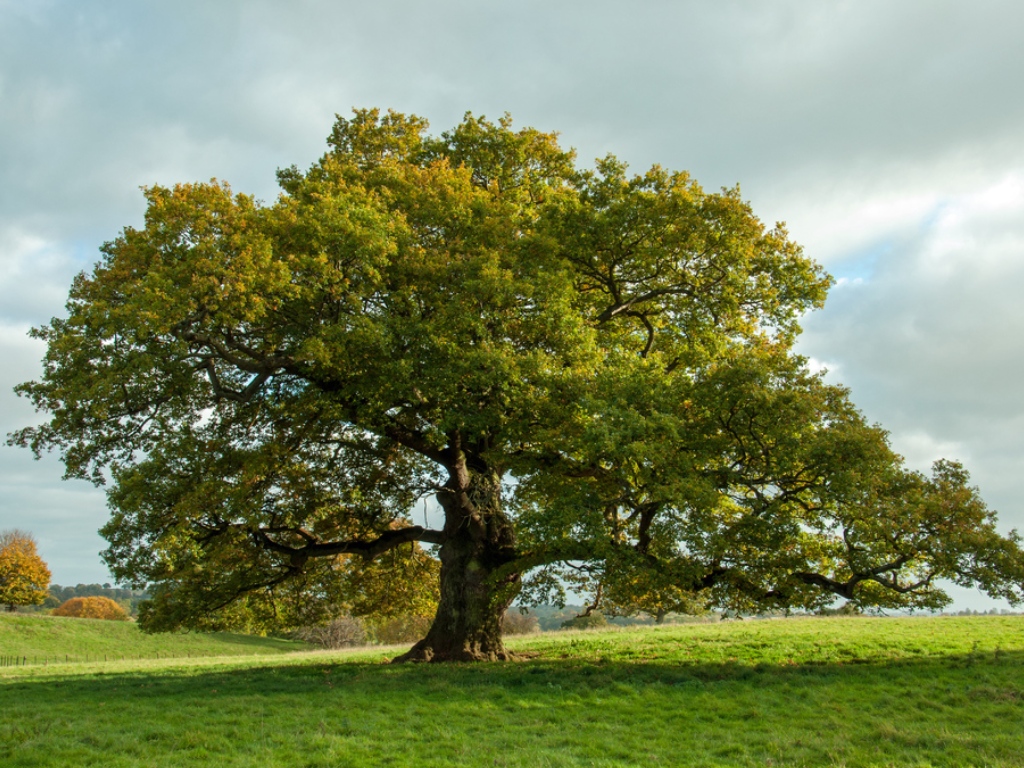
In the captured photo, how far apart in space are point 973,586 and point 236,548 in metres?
18.8

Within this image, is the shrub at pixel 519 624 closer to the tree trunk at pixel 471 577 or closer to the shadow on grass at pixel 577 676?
the tree trunk at pixel 471 577

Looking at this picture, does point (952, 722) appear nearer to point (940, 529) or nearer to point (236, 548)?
point (940, 529)

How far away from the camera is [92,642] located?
182 ft

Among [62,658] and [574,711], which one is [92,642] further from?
[574,711]

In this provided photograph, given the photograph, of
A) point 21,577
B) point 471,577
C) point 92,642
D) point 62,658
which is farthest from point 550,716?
point 21,577

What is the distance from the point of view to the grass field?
10055mm

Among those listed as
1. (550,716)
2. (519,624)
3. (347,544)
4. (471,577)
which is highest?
(347,544)

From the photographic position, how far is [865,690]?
14344mm

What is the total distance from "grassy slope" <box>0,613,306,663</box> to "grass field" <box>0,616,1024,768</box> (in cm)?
3736

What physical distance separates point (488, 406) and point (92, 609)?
3673 inches

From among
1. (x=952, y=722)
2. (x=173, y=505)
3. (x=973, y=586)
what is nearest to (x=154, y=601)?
(x=173, y=505)

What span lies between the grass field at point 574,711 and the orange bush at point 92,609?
8140 cm

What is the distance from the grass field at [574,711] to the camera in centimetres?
1005

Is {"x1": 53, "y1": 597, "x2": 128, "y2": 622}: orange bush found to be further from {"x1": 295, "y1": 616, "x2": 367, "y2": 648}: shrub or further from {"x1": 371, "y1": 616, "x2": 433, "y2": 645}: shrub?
{"x1": 371, "y1": 616, "x2": 433, "y2": 645}: shrub
